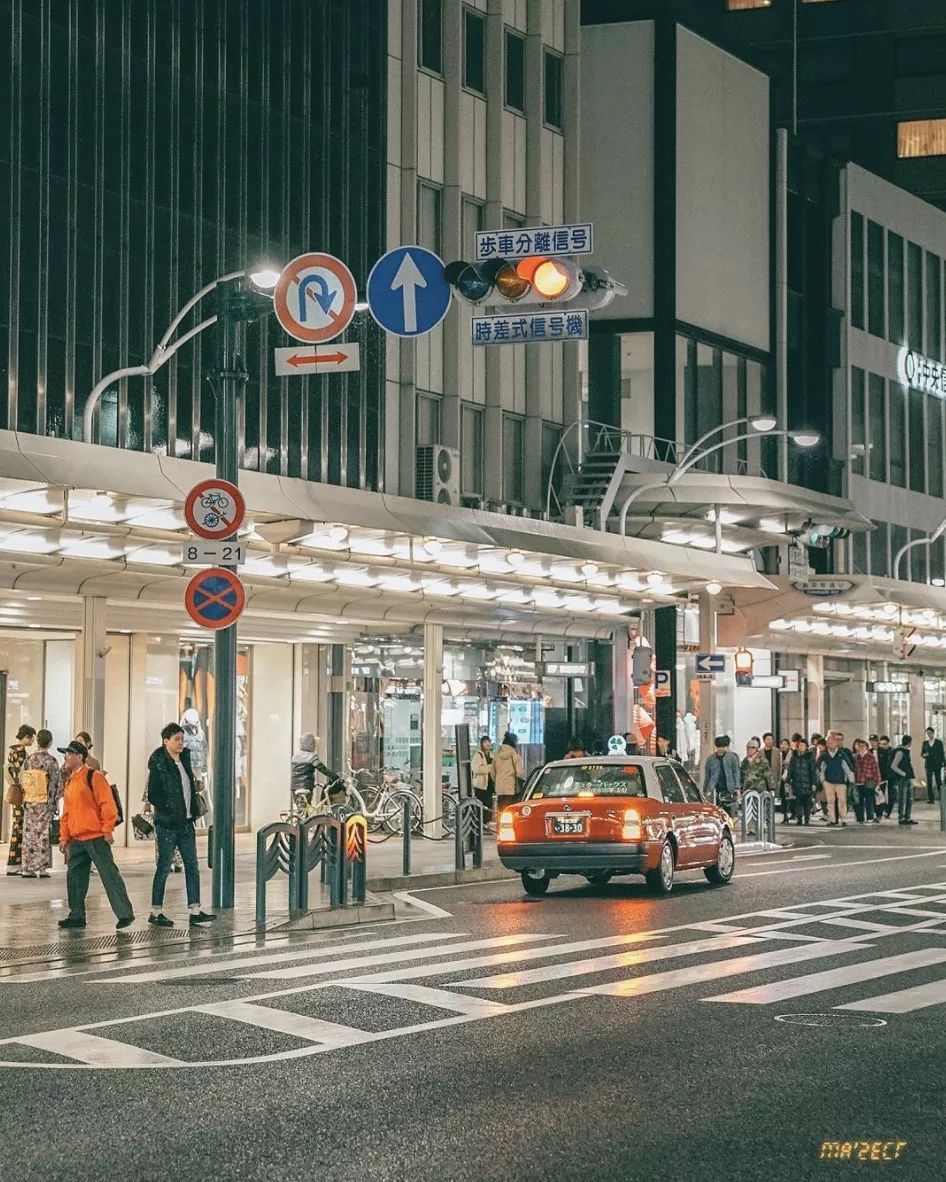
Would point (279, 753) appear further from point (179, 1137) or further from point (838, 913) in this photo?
point (179, 1137)

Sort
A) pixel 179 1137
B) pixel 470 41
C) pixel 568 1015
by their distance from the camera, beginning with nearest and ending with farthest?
pixel 179 1137
pixel 568 1015
pixel 470 41

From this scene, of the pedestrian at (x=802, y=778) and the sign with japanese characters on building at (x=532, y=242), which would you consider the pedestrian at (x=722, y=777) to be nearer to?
the pedestrian at (x=802, y=778)

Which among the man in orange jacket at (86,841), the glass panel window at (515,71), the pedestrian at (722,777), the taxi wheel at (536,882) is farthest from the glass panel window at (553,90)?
the man in orange jacket at (86,841)

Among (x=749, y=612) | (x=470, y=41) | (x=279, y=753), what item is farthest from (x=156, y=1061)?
(x=749, y=612)

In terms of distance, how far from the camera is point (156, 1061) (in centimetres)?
952

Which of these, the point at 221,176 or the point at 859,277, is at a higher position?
the point at 859,277

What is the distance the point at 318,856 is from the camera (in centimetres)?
1902

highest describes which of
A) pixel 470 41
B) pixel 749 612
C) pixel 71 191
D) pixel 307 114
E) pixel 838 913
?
pixel 470 41

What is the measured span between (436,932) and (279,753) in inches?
571

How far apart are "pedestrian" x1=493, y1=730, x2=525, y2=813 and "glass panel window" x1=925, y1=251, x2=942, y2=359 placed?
106ft

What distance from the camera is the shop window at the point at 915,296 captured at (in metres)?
57.1

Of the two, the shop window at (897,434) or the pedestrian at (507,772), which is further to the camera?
the shop window at (897,434)

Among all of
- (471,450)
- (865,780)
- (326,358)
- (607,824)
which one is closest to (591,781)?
(607,824)

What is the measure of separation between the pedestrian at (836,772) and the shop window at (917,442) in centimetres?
2178
